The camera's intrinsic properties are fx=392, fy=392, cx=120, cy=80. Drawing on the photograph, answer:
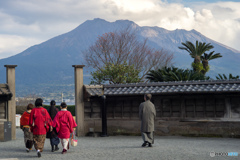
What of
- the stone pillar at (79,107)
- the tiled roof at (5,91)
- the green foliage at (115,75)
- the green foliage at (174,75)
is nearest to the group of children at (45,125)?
the tiled roof at (5,91)

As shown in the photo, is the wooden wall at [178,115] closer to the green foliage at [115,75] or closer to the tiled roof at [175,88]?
the tiled roof at [175,88]

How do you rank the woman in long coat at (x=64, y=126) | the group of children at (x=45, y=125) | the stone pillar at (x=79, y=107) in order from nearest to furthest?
the group of children at (x=45, y=125), the woman in long coat at (x=64, y=126), the stone pillar at (x=79, y=107)

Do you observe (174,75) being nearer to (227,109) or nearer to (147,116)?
(227,109)

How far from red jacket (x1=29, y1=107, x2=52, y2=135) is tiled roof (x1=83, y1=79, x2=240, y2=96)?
7.11 meters

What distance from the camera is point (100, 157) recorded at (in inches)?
447

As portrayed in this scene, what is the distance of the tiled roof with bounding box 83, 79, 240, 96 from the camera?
18.1 meters

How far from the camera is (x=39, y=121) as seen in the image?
12273mm

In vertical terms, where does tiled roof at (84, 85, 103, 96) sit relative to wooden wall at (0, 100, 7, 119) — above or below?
above

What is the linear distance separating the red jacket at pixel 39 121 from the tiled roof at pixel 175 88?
7111 millimetres

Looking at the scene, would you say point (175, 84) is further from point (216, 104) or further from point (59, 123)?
point (59, 123)

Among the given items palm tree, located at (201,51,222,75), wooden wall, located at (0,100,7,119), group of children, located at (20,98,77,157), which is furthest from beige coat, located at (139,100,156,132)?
palm tree, located at (201,51,222,75)

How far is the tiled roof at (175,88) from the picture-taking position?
1812 centimetres

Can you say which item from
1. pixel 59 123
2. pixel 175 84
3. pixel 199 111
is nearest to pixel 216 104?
pixel 199 111

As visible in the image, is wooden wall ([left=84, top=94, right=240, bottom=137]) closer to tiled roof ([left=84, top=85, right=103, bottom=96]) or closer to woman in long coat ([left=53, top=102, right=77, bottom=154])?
tiled roof ([left=84, top=85, right=103, bottom=96])
